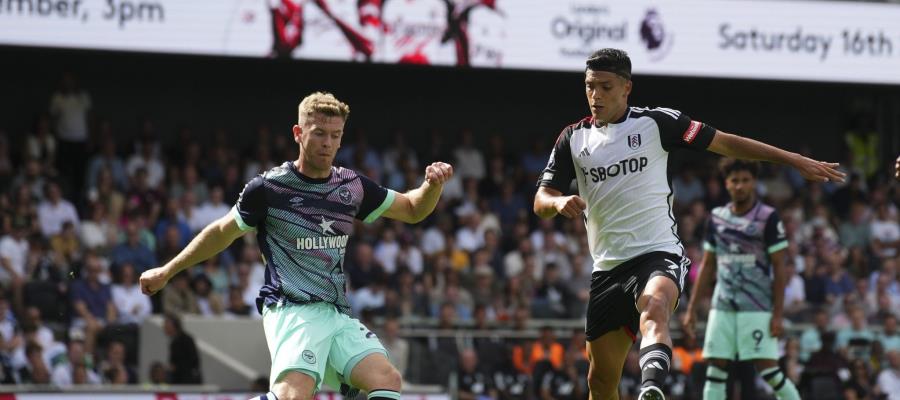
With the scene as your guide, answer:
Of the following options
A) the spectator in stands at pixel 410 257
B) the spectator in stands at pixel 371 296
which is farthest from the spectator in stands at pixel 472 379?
the spectator in stands at pixel 410 257

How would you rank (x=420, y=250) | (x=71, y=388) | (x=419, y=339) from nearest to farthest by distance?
(x=71, y=388) → (x=419, y=339) → (x=420, y=250)

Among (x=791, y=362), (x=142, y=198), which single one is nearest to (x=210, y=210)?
(x=142, y=198)

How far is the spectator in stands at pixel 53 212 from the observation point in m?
18.1

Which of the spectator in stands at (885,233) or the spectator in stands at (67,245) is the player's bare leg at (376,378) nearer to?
the spectator in stands at (67,245)

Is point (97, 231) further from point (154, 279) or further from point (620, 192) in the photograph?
point (620, 192)

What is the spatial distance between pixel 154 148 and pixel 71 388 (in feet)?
21.3

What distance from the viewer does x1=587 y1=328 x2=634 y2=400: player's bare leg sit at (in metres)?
8.91

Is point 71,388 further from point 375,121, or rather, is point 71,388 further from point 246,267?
point 375,121

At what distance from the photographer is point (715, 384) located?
38.7 ft

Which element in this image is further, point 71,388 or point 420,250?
point 420,250

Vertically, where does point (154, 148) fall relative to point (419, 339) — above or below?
above

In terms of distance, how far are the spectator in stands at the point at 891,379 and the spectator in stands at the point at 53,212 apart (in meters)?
9.96

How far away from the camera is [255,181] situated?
8266mm

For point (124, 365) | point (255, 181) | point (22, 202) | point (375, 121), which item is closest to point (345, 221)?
point (255, 181)
